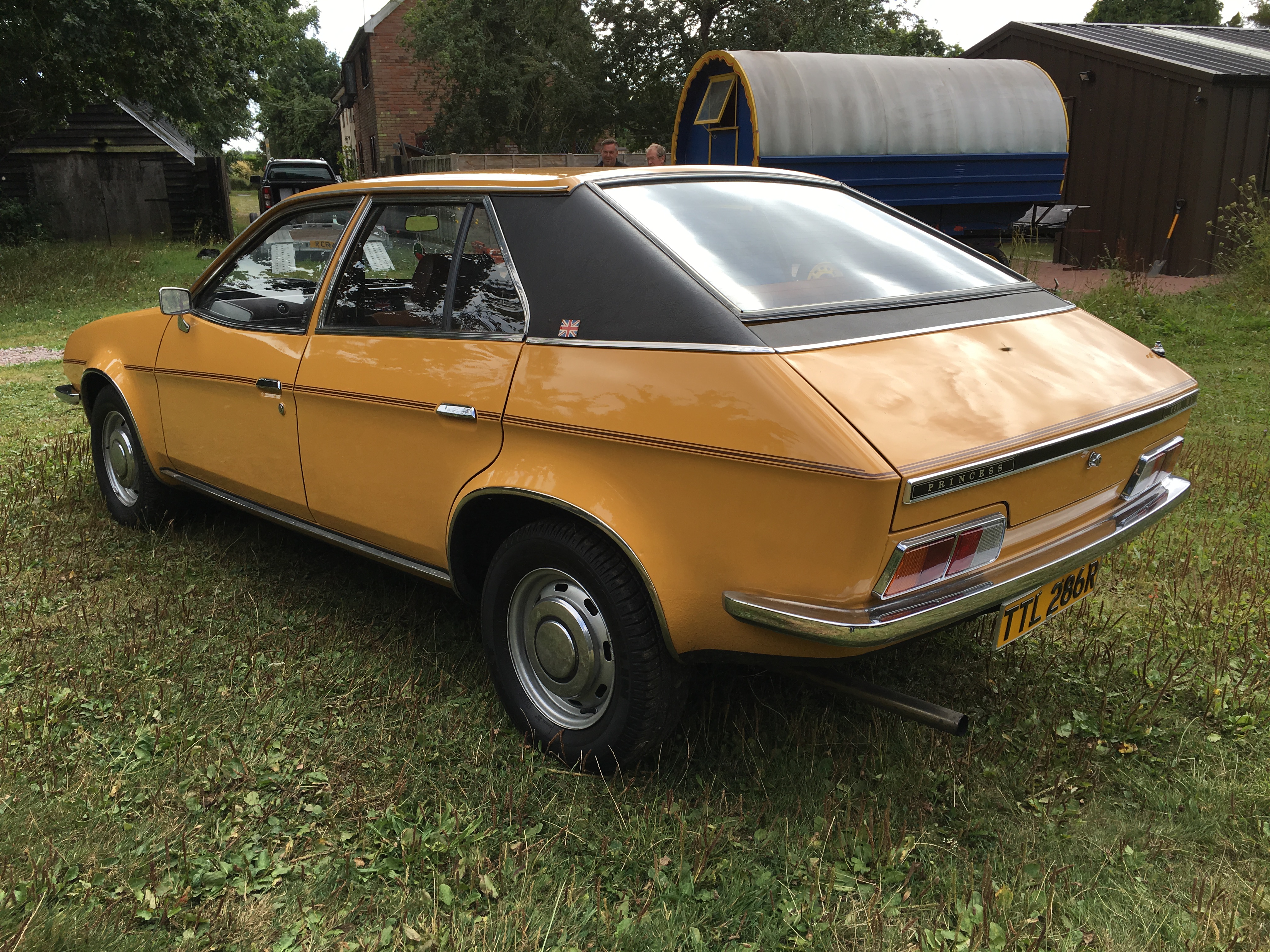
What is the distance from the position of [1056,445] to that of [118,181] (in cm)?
2664

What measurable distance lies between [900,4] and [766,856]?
112 feet

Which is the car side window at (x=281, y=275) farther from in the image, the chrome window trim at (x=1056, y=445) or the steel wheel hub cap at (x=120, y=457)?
the chrome window trim at (x=1056, y=445)

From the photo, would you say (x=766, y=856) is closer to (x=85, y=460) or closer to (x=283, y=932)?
(x=283, y=932)

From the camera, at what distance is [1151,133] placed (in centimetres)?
1583

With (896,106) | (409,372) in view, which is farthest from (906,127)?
(409,372)

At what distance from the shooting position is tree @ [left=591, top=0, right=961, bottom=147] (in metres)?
29.5

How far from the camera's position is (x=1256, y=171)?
1526 centimetres

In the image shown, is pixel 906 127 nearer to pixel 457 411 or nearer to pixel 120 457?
pixel 120 457

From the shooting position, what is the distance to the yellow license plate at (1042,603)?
2.63m

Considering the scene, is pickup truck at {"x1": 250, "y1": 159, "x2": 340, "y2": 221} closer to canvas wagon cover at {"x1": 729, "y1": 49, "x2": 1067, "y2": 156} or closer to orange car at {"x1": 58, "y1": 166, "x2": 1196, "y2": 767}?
canvas wagon cover at {"x1": 729, "y1": 49, "x2": 1067, "y2": 156}

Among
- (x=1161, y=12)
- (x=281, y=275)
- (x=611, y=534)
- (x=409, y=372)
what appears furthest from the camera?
(x=1161, y=12)

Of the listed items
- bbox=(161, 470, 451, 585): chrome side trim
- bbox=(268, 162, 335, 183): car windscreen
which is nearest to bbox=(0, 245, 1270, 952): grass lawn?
bbox=(161, 470, 451, 585): chrome side trim

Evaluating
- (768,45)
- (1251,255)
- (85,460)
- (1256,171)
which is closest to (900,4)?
(768,45)

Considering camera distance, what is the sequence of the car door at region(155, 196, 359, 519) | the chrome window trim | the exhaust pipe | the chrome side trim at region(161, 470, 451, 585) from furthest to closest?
the car door at region(155, 196, 359, 519), the chrome side trim at region(161, 470, 451, 585), the exhaust pipe, the chrome window trim
